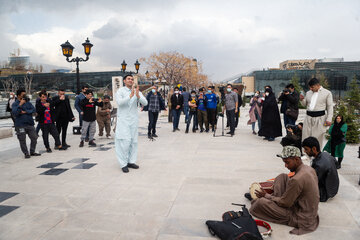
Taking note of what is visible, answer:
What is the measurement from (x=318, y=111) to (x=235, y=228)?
11.8 ft

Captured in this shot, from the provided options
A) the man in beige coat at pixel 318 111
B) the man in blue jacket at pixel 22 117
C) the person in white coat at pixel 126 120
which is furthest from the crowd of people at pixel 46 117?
the man in beige coat at pixel 318 111

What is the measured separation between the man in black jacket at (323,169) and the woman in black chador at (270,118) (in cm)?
483

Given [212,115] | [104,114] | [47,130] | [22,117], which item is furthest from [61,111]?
[212,115]

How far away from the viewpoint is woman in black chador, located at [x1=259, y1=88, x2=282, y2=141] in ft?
27.6

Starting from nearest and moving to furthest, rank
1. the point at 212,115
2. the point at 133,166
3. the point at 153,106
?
the point at 133,166, the point at 153,106, the point at 212,115

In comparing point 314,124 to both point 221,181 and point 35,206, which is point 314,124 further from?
point 35,206

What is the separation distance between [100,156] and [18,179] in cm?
Result: 199

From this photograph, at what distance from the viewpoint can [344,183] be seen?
4.44 m

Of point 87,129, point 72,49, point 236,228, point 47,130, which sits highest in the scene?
point 72,49

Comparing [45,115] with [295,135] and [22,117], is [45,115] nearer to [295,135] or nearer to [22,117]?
[22,117]

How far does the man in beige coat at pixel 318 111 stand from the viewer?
5.15m

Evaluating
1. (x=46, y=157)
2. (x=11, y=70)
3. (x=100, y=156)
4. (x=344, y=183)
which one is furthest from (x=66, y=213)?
(x=11, y=70)

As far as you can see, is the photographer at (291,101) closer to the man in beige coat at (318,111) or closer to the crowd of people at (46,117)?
the man in beige coat at (318,111)

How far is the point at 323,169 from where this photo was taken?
3.57 metres
